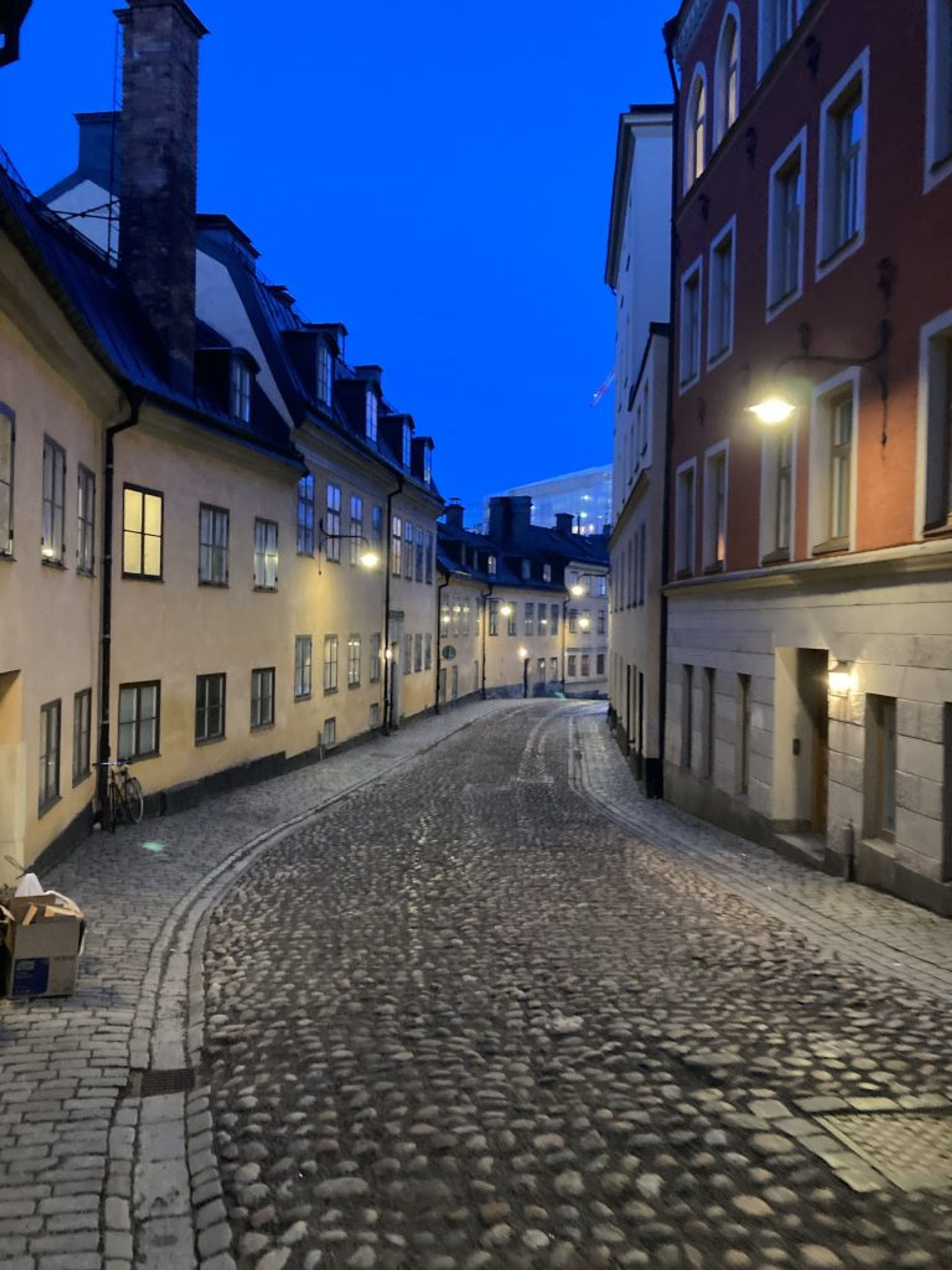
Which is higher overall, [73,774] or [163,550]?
[163,550]

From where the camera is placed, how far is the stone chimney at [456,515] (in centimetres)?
6025

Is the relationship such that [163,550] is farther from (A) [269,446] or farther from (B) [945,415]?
(B) [945,415]

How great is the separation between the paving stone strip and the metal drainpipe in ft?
33.0

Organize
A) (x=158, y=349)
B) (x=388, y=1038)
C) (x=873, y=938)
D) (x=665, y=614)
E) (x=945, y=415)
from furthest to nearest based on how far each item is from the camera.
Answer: (x=665, y=614) < (x=158, y=349) < (x=945, y=415) < (x=873, y=938) < (x=388, y=1038)

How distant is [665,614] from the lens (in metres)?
19.9

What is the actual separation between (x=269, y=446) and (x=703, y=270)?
8.52 meters

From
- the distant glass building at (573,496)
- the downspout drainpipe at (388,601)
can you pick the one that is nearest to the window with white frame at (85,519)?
the downspout drainpipe at (388,601)

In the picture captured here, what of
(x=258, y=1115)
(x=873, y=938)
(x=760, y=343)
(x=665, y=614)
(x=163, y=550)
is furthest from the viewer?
(x=665, y=614)

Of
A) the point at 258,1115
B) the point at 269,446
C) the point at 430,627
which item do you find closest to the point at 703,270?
the point at 269,446

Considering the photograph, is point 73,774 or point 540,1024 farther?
point 73,774

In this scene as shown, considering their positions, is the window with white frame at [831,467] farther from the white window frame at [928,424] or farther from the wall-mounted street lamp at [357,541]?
the wall-mounted street lamp at [357,541]

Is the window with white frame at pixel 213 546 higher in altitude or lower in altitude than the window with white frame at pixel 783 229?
lower

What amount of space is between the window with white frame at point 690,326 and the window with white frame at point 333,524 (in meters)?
9.70

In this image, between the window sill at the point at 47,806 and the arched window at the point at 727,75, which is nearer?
the window sill at the point at 47,806
